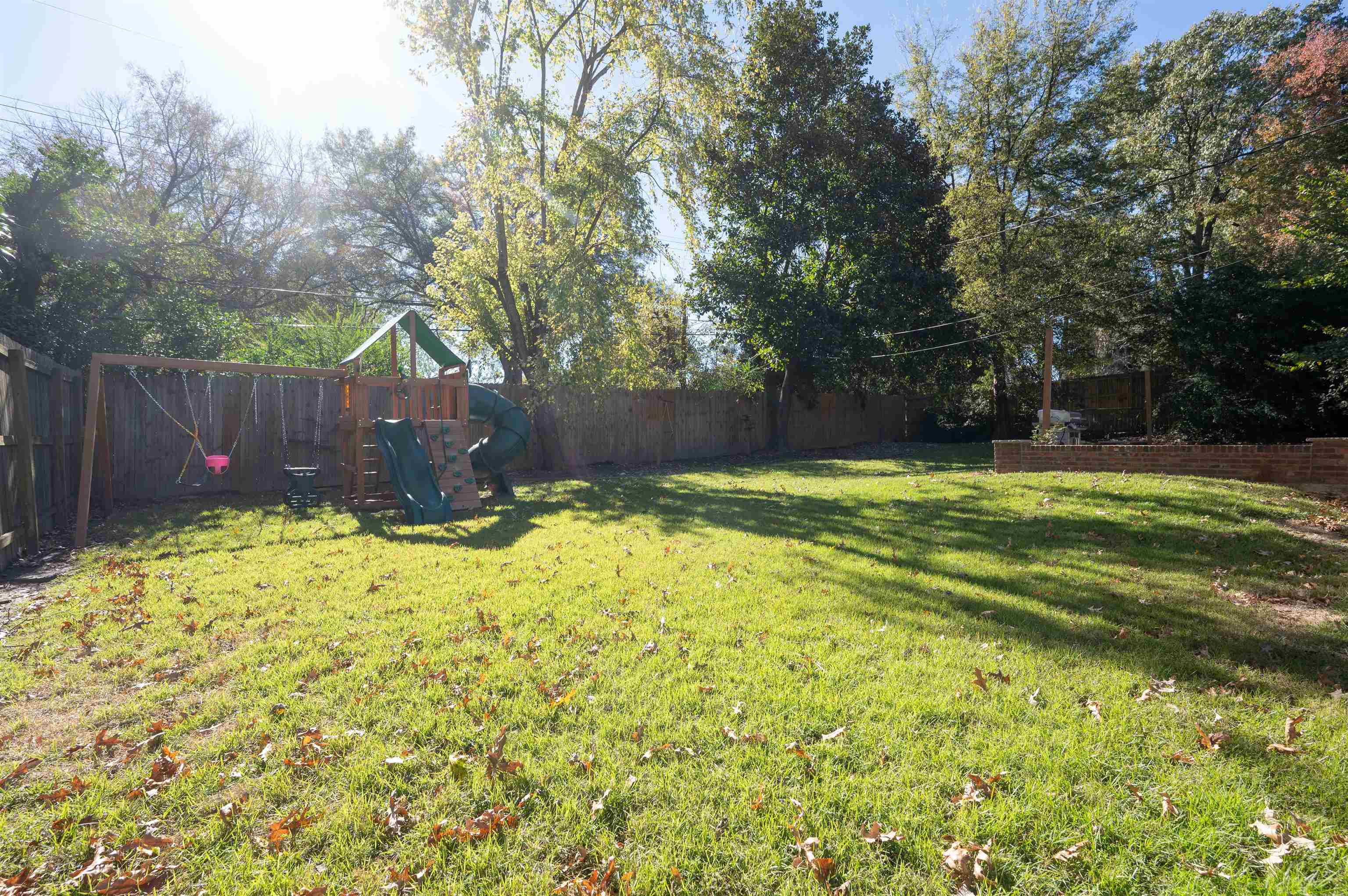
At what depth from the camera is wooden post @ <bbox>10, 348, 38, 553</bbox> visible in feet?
20.6

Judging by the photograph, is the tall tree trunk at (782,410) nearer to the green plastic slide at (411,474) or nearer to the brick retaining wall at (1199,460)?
the brick retaining wall at (1199,460)

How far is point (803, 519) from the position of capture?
7.83 metres

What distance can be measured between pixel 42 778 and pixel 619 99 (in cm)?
1468

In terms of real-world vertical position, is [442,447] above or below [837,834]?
above

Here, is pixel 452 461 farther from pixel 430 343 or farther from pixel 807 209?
pixel 807 209

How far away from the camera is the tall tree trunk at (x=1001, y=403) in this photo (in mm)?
20719

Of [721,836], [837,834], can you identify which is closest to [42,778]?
[721,836]

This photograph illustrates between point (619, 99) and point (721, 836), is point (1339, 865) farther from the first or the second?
point (619, 99)

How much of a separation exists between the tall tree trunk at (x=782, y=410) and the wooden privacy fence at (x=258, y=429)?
4.19 m

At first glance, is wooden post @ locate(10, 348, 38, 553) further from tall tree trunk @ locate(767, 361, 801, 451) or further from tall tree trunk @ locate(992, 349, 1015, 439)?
tall tree trunk @ locate(992, 349, 1015, 439)

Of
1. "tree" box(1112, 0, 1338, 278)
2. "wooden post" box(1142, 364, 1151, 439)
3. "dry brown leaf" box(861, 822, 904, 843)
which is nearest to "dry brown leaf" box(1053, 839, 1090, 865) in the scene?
"dry brown leaf" box(861, 822, 904, 843)

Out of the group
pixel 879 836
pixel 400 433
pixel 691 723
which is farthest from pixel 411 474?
pixel 879 836

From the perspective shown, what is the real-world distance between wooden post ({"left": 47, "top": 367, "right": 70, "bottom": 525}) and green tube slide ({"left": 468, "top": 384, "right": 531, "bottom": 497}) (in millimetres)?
4957

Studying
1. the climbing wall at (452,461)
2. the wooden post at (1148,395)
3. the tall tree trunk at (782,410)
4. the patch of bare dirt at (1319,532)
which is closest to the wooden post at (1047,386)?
the patch of bare dirt at (1319,532)
